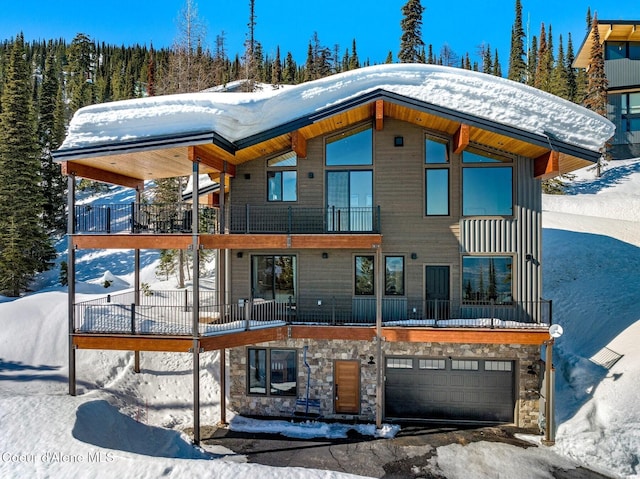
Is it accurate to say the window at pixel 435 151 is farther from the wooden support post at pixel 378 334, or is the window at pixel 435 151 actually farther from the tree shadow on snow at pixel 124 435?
the tree shadow on snow at pixel 124 435

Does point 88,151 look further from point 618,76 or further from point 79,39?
point 79,39

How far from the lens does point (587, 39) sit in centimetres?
3266

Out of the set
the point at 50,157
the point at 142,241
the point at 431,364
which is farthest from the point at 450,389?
the point at 50,157

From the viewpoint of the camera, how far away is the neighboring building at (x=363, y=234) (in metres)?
11.5

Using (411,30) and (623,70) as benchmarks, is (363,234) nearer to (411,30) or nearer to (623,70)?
(623,70)

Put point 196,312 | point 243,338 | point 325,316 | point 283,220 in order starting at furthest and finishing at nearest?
point 283,220 < point 325,316 < point 243,338 < point 196,312

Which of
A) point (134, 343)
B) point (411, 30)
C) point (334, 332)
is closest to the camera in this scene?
point (134, 343)

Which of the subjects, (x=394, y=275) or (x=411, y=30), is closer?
(x=394, y=275)

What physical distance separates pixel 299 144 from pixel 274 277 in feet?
14.6

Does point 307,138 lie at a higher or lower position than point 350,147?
higher

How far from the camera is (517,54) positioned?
51.8 m

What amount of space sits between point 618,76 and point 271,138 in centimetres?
3179

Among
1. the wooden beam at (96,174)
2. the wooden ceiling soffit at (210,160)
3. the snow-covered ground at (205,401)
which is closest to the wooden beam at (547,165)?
the snow-covered ground at (205,401)

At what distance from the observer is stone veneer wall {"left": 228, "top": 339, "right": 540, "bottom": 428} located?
40.8ft
